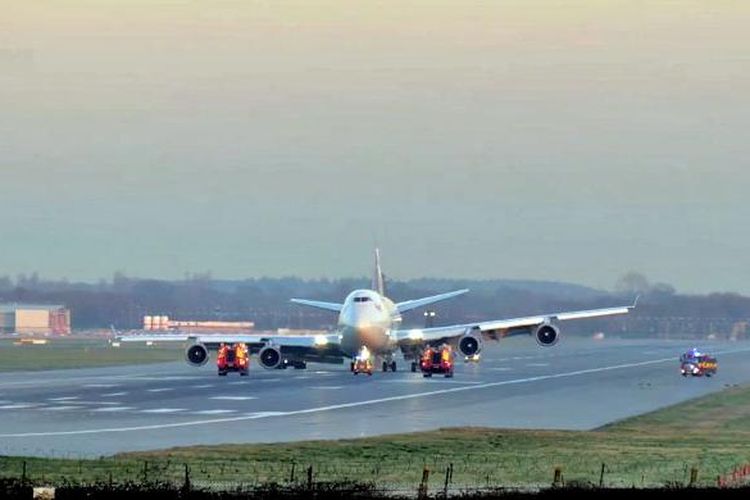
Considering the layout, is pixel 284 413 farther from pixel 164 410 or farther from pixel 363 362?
pixel 363 362

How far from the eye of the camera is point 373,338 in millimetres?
98312

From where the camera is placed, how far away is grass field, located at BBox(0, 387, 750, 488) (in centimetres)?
4200

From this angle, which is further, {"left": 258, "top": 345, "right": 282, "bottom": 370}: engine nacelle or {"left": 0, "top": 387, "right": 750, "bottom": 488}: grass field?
{"left": 258, "top": 345, "right": 282, "bottom": 370}: engine nacelle

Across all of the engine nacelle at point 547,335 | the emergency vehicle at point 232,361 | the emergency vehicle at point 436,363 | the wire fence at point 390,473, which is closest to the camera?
the wire fence at point 390,473

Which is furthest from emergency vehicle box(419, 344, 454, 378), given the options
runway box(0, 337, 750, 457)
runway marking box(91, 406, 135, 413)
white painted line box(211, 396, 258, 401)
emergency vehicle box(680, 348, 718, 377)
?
runway marking box(91, 406, 135, 413)

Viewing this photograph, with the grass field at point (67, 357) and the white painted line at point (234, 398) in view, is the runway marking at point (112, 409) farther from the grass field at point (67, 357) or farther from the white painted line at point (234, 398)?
the grass field at point (67, 357)

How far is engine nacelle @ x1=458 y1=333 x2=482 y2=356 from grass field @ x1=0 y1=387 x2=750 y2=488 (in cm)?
4416

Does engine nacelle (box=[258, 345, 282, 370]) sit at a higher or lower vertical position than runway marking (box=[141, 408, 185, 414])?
higher

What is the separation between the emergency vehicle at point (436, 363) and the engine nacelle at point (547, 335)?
279 inches

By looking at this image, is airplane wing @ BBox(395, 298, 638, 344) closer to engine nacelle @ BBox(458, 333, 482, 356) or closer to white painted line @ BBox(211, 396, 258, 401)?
engine nacelle @ BBox(458, 333, 482, 356)

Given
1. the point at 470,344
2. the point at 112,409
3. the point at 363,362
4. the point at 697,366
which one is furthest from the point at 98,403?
the point at 697,366

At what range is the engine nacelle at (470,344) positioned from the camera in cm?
10469

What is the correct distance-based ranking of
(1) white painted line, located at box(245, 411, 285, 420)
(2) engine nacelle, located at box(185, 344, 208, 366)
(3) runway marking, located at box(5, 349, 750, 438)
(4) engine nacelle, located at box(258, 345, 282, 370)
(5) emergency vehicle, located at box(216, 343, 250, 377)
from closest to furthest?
1. (3) runway marking, located at box(5, 349, 750, 438)
2. (1) white painted line, located at box(245, 411, 285, 420)
3. (5) emergency vehicle, located at box(216, 343, 250, 377)
4. (2) engine nacelle, located at box(185, 344, 208, 366)
5. (4) engine nacelle, located at box(258, 345, 282, 370)

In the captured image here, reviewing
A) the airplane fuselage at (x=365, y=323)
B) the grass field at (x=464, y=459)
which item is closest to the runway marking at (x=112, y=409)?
the grass field at (x=464, y=459)
